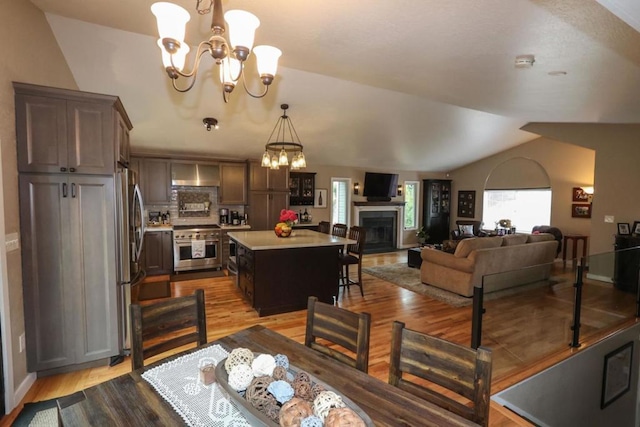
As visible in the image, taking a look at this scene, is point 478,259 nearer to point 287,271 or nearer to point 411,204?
point 287,271

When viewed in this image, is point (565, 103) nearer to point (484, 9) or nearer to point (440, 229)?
point (484, 9)

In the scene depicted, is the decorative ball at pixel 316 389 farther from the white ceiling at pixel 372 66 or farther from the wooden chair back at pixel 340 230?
the wooden chair back at pixel 340 230

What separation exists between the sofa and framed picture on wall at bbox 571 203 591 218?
2497 mm

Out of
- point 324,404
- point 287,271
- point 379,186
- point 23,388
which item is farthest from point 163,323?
point 379,186

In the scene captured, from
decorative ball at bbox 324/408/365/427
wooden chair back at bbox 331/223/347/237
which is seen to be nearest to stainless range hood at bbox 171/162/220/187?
wooden chair back at bbox 331/223/347/237

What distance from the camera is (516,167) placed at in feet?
28.2

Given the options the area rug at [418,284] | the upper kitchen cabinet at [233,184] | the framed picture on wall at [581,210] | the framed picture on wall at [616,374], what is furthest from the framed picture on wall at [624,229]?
the upper kitchen cabinet at [233,184]

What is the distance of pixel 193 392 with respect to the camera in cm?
120

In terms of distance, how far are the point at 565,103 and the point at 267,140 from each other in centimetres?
468

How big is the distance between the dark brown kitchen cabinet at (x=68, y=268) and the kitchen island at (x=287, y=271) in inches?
58.5

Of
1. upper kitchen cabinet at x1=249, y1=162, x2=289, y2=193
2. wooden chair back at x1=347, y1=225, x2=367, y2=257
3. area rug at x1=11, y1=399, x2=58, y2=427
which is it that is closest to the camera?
area rug at x1=11, y1=399, x2=58, y2=427

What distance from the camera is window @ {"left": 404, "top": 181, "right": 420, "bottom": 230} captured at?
9664mm

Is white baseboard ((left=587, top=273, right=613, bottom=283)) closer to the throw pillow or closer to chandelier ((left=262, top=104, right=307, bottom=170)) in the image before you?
the throw pillow

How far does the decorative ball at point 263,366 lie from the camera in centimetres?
109
